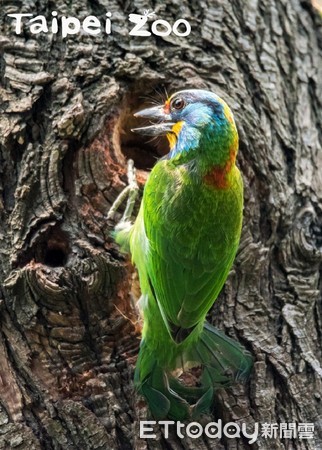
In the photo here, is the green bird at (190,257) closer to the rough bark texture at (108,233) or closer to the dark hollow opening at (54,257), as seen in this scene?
the rough bark texture at (108,233)

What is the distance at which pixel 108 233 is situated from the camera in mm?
3193

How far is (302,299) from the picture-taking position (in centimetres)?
335

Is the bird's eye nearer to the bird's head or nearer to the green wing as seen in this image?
the bird's head

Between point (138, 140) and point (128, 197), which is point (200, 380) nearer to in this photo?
point (128, 197)

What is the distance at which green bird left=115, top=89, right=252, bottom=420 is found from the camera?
3.09 meters

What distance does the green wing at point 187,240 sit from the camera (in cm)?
313

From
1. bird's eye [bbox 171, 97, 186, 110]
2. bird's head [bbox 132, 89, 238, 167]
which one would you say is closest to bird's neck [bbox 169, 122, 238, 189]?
bird's head [bbox 132, 89, 238, 167]

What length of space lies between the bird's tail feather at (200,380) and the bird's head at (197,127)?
0.70m

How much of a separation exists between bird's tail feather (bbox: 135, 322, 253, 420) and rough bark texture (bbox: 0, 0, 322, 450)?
0.04 metres

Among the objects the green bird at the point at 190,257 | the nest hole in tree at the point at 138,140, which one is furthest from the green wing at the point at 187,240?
the nest hole in tree at the point at 138,140

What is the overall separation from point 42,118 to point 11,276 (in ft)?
2.18

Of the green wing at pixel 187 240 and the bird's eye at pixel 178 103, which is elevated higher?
the bird's eye at pixel 178 103

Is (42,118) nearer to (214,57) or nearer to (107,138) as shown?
(107,138)

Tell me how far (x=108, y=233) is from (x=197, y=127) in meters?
0.54
